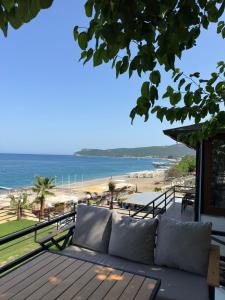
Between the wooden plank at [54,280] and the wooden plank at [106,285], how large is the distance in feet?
1.05

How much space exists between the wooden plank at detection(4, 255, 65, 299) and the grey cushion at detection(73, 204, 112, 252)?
0.85m

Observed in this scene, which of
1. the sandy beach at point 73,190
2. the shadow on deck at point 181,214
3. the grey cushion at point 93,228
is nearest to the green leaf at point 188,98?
the grey cushion at point 93,228

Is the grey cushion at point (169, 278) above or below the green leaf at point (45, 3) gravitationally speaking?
below

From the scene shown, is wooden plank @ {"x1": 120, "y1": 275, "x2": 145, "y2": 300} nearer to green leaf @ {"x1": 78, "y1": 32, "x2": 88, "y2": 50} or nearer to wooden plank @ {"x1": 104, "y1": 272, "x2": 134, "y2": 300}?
wooden plank @ {"x1": 104, "y1": 272, "x2": 134, "y2": 300}

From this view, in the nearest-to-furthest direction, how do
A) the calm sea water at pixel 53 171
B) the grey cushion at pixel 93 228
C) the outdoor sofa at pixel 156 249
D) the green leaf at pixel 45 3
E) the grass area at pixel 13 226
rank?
the green leaf at pixel 45 3, the outdoor sofa at pixel 156 249, the grey cushion at pixel 93 228, the grass area at pixel 13 226, the calm sea water at pixel 53 171

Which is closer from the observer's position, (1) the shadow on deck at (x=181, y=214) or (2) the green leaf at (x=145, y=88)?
(2) the green leaf at (x=145, y=88)

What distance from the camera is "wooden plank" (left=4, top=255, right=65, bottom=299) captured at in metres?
1.75

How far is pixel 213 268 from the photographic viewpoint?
2.33 m

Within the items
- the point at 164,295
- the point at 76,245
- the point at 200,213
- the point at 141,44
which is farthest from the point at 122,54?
the point at 200,213

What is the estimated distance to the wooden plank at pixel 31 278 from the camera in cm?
175

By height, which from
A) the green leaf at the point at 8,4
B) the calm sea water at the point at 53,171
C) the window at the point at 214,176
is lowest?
the calm sea water at the point at 53,171

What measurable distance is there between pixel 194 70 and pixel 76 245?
2624 millimetres

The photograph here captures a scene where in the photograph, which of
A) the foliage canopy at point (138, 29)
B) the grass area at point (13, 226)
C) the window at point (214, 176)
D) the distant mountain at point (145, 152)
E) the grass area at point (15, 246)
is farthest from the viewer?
the distant mountain at point (145, 152)

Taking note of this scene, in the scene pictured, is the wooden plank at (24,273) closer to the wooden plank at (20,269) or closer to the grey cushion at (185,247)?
the wooden plank at (20,269)
